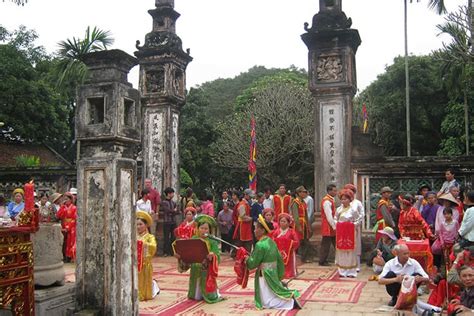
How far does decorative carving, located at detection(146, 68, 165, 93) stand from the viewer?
1315cm

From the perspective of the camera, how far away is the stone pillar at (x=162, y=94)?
1283 cm

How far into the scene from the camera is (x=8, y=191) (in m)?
14.7

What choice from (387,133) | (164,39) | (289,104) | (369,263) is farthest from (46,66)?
(369,263)

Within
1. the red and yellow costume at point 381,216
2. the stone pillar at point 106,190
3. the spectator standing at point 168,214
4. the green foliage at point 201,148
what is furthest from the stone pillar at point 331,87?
the green foliage at point 201,148

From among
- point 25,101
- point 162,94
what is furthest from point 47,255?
point 25,101

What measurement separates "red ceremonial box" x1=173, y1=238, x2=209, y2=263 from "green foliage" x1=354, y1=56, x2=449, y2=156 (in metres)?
21.5

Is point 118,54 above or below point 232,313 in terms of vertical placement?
above

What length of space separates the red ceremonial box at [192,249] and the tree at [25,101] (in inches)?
801

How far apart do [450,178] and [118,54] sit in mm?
6837

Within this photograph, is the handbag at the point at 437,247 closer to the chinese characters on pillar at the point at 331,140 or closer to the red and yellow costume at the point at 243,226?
the chinese characters on pillar at the point at 331,140

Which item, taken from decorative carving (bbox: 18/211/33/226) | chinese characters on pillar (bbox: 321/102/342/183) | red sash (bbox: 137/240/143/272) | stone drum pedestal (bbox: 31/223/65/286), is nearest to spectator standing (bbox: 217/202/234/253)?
chinese characters on pillar (bbox: 321/102/342/183)

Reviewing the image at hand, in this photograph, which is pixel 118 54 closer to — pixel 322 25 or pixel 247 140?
pixel 322 25

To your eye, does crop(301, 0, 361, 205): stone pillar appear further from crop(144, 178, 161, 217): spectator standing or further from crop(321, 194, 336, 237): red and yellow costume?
crop(144, 178, 161, 217): spectator standing

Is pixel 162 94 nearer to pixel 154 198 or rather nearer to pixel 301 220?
pixel 154 198
